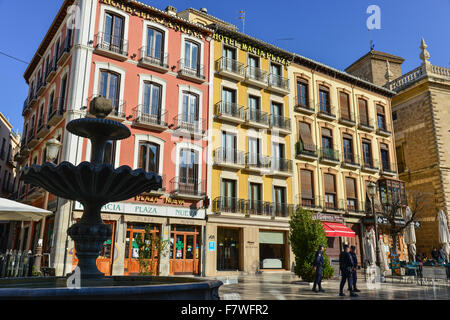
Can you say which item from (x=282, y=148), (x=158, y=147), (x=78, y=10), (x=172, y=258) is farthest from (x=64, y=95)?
(x=282, y=148)

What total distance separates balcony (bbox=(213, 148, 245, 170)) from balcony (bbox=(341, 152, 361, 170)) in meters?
8.72

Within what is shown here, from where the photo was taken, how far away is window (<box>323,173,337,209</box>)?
25266 millimetres


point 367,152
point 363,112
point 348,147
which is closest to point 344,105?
point 363,112

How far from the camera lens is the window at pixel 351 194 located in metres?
26.3

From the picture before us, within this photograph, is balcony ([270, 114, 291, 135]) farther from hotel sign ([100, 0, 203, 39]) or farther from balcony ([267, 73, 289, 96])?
hotel sign ([100, 0, 203, 39])

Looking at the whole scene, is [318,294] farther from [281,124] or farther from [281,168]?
[281,124]

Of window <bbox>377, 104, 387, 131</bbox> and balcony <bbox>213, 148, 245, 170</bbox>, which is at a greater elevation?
window <bbox>377, 104, 387, 131</bbox>

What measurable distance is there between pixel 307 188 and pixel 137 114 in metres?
12.5

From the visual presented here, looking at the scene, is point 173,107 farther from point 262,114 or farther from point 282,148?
point 282,148

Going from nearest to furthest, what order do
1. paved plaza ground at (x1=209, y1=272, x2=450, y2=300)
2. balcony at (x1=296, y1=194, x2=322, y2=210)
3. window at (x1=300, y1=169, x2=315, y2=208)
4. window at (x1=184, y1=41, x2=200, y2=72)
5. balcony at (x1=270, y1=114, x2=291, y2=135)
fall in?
1. paved plaza ground at (x1=209, y1=272, x2=450, y2=300)
2. window at (x1=184, y1=41, x2=200, y2=72)
3. balcony at (x1=296, y1=194, x2=322, y2=210)
4. balcony at (x1=270, y1=114, x2=291, y2=135)
5. window at (x1=300, y1=169, x2=315, y2=208)

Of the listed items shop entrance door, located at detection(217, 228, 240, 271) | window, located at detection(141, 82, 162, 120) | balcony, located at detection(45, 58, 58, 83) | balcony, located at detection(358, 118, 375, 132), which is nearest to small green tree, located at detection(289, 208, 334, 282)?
shop entrance door, located at detection(217, 228, 240, 271)

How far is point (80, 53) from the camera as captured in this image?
59.7 ft

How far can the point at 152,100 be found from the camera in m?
20.2
